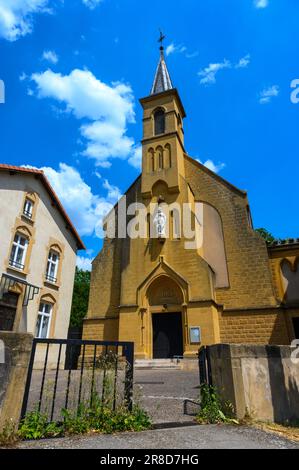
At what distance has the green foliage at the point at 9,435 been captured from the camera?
366 cm

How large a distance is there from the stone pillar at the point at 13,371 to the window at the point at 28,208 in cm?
1579

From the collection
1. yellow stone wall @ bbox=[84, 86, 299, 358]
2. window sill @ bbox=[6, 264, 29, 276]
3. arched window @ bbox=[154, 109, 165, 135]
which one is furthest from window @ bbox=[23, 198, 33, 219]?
arched window @ bbox=[154, 109, 165, 135]

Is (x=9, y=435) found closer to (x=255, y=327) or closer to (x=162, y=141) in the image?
(x=255, y=327)

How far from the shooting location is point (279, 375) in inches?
219

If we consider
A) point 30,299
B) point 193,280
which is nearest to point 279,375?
point 193,280

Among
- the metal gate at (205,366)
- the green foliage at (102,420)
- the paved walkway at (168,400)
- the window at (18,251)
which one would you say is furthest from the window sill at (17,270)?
the green foliage at (102,420)

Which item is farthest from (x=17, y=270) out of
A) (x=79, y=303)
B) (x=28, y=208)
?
(x=79, y=303)

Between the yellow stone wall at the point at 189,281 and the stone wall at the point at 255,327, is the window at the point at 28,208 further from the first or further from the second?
the stone wall at the point at 255,327

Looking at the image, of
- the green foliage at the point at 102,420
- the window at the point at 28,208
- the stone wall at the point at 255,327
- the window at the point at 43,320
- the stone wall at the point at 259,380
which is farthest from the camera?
the window at the point at 28,208

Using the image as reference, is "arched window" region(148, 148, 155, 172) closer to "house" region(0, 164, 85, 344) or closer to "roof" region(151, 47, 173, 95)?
"roof" region(151, 47, 173, 95)

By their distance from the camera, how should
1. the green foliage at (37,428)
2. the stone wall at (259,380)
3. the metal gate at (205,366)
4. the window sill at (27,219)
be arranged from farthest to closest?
the window sill at (27,219), the metal gate at (205,366), the stone wall at (259,380), the green foliage at (37,428)

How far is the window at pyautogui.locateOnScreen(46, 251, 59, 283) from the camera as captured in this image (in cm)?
2029

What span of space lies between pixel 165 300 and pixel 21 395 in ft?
48.5
